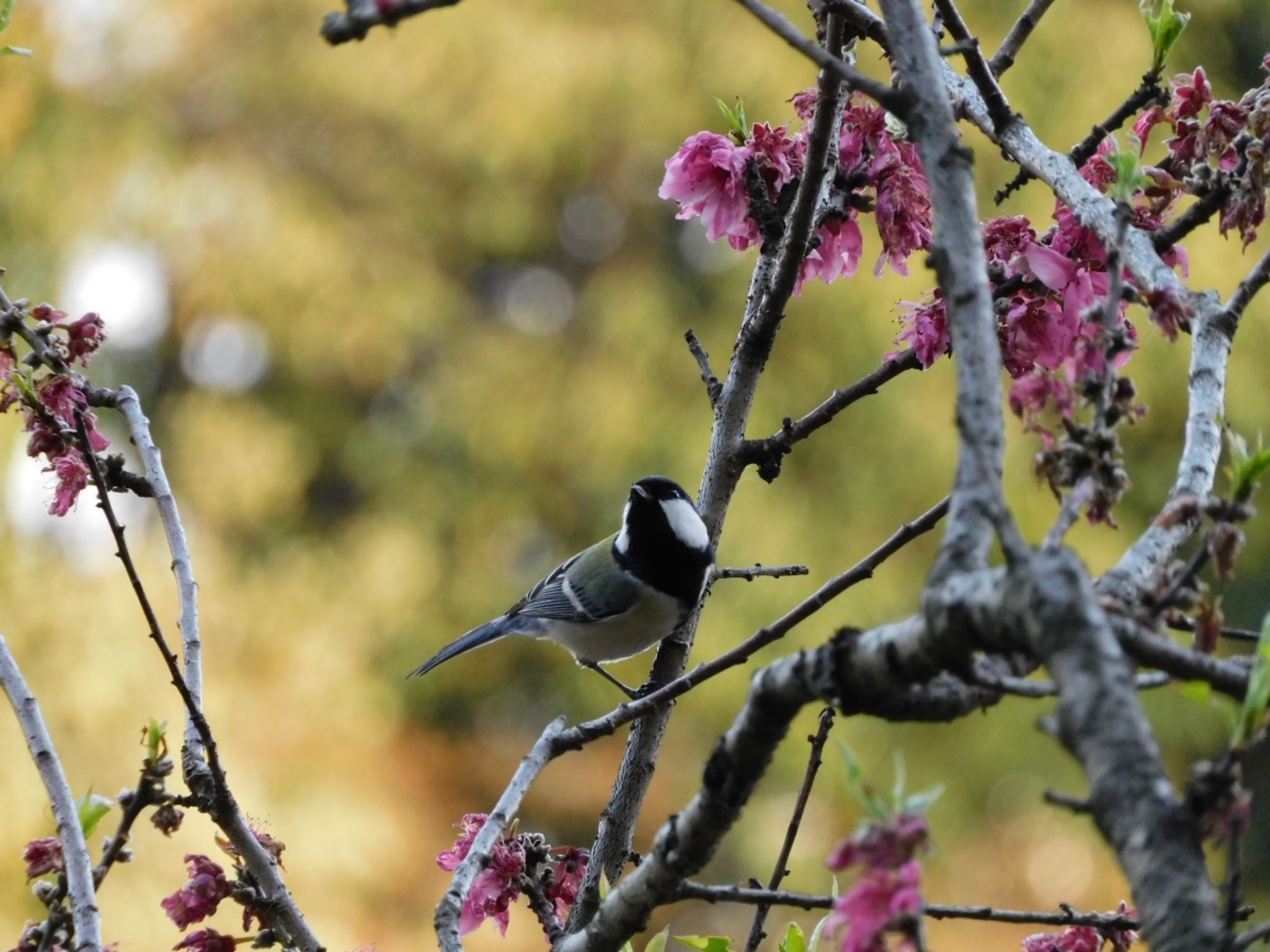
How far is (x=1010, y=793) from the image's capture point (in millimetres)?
6879

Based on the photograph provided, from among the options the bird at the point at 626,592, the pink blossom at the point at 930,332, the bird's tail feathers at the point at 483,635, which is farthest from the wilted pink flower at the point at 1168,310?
the bird's tail feathers at the point at 483,635

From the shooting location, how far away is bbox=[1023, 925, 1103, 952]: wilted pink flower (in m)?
1.27

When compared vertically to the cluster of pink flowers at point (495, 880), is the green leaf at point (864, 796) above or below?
below

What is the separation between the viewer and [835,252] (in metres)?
1.73

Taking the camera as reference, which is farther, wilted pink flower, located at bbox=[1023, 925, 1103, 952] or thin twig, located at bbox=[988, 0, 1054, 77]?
thin twig, located at bbox=[988, 0, 1054, 77]

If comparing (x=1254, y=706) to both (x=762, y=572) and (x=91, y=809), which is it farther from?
(x=91, y=809)

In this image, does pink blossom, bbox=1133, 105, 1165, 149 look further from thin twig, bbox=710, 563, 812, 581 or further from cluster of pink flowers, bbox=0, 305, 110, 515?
cluster of pink flowers, bbox=0, 305, 110, 515

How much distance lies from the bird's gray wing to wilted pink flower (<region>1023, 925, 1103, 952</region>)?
5.29 feet

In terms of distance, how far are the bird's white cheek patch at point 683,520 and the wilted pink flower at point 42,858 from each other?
1.39 meters

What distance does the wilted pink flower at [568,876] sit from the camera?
1497mm

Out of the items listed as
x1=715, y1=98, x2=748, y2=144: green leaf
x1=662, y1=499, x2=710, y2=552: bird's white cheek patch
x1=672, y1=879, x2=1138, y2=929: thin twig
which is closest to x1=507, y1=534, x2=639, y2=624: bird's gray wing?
x1=662, y1=499, x2=710, y2=552: bird's white cheek patch

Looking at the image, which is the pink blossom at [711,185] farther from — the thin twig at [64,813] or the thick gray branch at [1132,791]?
the thick gray branch at [1132,791]

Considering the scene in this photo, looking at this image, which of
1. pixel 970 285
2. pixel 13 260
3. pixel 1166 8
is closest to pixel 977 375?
pixel 970 285

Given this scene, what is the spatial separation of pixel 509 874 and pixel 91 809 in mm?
446
